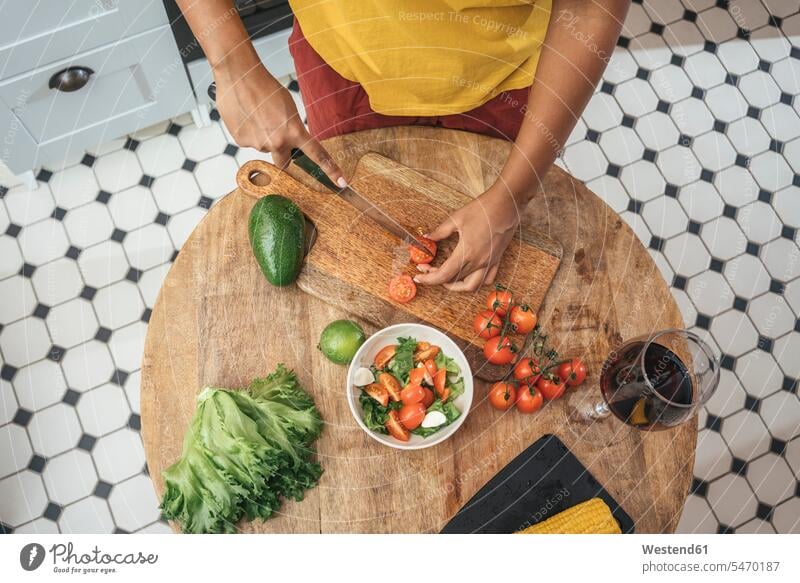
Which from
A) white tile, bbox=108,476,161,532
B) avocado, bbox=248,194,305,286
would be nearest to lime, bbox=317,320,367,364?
avocado, bbox=248,194,305,286

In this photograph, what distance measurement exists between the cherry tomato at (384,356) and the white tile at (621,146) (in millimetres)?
1372

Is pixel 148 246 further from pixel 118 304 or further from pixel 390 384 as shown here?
pixel 390 384

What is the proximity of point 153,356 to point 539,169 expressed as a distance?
74cm

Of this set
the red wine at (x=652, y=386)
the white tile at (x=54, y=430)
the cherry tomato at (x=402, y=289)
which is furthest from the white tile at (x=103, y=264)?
the red wine at (x=652, y=386)

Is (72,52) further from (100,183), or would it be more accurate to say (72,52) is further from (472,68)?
(472,68)

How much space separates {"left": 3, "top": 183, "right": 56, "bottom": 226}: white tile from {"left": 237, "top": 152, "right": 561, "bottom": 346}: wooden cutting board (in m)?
A: 1.14

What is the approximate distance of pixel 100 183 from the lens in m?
1.97

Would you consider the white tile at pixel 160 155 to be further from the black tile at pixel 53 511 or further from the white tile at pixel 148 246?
the black tile at pixel 53 511

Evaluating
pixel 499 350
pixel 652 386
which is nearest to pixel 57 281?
pixel 499 350

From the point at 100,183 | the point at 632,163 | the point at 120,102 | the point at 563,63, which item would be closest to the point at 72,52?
the point at 120,102

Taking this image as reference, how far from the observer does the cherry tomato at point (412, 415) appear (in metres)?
1.00

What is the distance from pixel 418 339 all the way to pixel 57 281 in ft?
4.35

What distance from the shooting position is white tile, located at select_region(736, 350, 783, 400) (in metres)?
1.91

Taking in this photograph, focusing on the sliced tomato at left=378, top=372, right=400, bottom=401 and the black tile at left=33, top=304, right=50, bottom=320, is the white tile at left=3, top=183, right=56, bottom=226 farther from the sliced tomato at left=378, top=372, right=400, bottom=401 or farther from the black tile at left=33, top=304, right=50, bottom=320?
the sliced tomato at left=378, top=372, right=400, bottom=401
